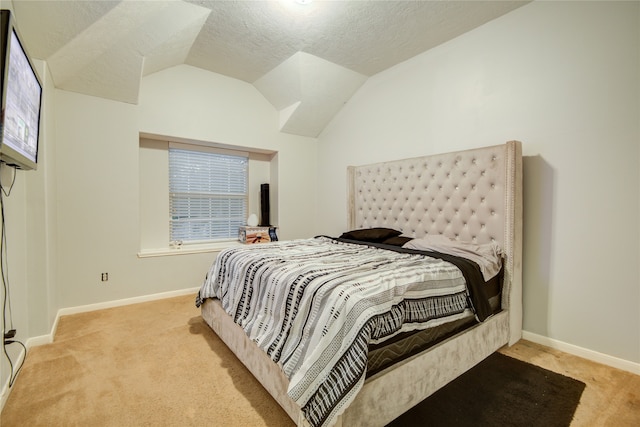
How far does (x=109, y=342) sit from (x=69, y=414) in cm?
89

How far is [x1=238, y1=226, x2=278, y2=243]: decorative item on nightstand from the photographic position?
4.06 metres

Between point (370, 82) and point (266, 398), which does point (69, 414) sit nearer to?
point (266, 398)

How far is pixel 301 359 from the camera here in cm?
133

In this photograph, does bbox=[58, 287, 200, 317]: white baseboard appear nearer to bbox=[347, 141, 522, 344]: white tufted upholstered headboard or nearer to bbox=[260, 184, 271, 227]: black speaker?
bbox=[260, 184, 271, 227]: black speaker

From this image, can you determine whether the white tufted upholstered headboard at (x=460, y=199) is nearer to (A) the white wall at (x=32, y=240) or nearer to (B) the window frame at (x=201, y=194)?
(B) the window frame at (x=201, y=194)

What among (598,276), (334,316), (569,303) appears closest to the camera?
(334,316)

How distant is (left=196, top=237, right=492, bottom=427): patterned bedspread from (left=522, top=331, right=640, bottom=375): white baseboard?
3.36 ft

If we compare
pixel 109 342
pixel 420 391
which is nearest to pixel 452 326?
pixel 420 391

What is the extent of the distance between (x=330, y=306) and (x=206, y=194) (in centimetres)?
340

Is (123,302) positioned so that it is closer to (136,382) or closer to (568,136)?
(136,382)

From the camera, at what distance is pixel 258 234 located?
4094 millimetres

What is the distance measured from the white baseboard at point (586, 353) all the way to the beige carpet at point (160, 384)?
6 centimetres

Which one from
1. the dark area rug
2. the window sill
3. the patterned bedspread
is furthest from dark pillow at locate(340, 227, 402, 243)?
the window sill

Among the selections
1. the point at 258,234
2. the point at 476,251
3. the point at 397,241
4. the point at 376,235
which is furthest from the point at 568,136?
the point at 258,234
